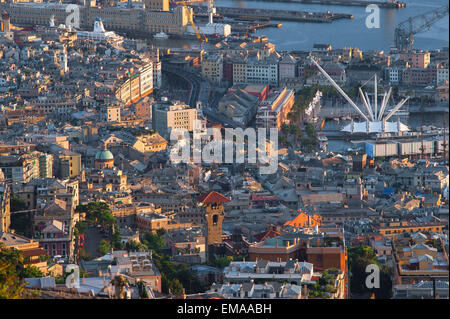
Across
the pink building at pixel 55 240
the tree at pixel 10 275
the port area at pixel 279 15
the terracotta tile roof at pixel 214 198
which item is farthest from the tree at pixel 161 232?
the port area at pixel 279 15

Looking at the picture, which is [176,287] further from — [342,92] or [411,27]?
[411,27]

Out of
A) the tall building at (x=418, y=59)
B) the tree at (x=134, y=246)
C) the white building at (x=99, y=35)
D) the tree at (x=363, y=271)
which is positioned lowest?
the tree at (x=363, y=271)

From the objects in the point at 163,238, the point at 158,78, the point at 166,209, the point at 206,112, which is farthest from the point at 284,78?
the point at 163,238

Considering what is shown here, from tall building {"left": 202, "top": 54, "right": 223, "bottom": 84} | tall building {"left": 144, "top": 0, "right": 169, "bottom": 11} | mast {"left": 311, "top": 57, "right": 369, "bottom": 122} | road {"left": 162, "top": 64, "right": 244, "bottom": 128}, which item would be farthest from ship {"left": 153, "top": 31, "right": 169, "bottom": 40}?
mast {"left": 311, "top": 57, "right": 369, "bottom": 122}

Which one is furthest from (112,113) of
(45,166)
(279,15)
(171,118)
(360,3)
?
(360,3)

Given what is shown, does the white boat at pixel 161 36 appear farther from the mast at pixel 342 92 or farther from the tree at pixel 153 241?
the tree at pixel 153 241

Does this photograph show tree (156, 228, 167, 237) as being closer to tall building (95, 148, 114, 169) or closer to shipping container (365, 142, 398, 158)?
tall building (95, 148, 114, 169)
